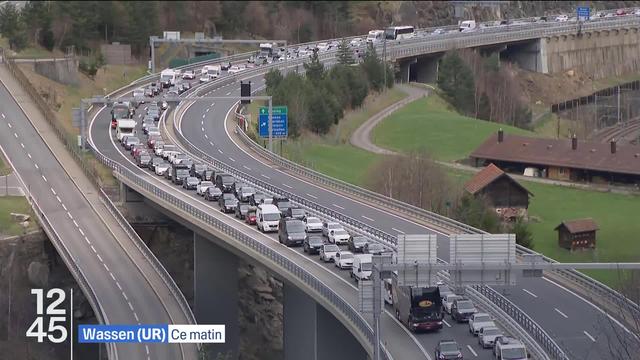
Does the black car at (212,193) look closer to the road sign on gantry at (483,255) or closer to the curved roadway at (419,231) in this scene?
the curved roadway at (419,231)

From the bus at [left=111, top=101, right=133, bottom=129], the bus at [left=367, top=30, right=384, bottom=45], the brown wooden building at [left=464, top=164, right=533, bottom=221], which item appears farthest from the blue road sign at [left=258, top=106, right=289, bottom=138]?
the bus at [left=367, top=30, right=384, bottom=45]

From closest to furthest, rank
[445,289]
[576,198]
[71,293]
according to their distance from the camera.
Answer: [445,289] → [71,293] → [576,198]

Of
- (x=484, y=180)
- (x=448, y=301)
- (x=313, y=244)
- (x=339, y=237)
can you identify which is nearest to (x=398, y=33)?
(x=484, y=180)

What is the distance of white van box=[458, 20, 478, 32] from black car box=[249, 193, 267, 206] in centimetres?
8085

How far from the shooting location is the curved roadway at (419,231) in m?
37.0

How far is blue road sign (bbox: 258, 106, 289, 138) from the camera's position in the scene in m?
71.1

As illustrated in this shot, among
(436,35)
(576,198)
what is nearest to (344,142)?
(576,198)

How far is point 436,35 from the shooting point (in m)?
128

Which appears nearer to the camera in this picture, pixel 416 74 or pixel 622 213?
pixel 622 213

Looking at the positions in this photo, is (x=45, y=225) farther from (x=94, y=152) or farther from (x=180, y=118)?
(x=180, y=118)

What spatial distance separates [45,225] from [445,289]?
24.8 m

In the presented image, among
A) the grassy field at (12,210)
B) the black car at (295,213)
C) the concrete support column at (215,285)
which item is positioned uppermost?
the black car at (295,213)

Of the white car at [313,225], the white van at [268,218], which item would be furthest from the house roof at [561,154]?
the white car at [313,225]

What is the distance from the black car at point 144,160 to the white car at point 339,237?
915 inches
